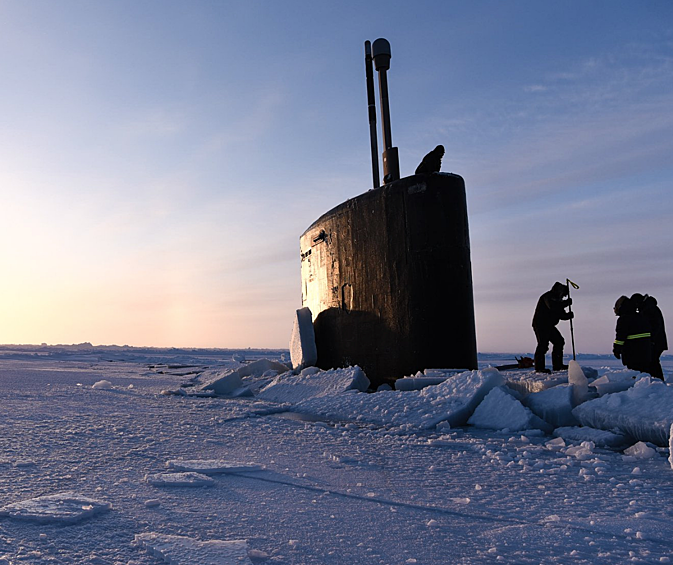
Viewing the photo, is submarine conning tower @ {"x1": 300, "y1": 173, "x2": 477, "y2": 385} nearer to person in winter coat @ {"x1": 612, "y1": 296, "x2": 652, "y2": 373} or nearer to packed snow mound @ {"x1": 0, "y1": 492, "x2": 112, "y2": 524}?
person in winter coat @ {"x1": 612, "y1": 296, "x2": 652, "y2": 373}

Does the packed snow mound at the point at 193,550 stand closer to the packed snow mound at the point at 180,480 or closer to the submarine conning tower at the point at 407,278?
the packed snow mound at the point at 180,480

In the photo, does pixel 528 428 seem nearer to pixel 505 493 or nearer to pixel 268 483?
pixel 505 493

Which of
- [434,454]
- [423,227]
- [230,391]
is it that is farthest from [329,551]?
[230,391]

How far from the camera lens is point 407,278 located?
622cm

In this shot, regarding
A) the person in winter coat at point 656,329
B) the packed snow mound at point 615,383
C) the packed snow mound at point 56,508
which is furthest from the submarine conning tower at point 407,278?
the packed snow mound at point 56,508

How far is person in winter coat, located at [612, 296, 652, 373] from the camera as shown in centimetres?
598

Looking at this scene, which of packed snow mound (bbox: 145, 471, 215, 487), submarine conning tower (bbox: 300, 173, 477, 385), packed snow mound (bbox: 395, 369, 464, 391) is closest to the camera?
packed snow mound (bbox: 145, 471, 215, 487)

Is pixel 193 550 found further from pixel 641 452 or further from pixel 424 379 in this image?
pixel 424 379

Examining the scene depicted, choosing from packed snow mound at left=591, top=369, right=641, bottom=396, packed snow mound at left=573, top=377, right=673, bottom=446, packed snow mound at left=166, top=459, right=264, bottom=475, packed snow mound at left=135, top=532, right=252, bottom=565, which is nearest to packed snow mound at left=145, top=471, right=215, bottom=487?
packed snow mound at left=166, top=459, right=264, bottom=475

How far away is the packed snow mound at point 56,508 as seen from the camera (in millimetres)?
1984

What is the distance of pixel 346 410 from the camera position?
18.0ft

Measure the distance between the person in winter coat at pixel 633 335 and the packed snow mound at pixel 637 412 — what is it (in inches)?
73.2

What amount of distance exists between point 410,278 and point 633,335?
2.70m

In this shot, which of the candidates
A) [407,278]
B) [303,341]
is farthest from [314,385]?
[407,278]
